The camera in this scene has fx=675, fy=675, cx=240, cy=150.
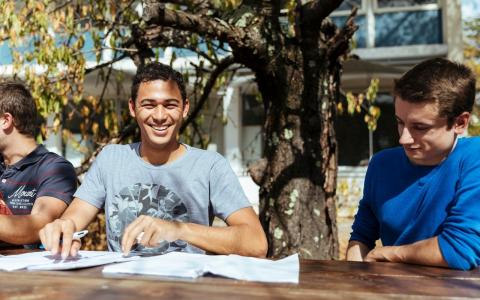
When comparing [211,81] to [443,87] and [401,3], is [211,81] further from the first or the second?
[401,3]

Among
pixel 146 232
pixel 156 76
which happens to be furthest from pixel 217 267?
pixel 156 76

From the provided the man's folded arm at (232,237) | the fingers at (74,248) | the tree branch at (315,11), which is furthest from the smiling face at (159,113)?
the tree branch at (315,11)

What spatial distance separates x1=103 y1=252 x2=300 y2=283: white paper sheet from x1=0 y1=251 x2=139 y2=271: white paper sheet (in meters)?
0.12

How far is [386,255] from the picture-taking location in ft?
7.29

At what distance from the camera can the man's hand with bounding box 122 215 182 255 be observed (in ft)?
6.80

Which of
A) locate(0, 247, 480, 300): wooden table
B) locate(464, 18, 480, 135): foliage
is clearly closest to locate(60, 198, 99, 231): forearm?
locate(0, 247, 480, 300): wooden table

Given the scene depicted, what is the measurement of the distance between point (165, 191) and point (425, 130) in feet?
3.63

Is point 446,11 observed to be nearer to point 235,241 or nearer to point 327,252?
point 327,252

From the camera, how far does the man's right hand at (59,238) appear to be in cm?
223

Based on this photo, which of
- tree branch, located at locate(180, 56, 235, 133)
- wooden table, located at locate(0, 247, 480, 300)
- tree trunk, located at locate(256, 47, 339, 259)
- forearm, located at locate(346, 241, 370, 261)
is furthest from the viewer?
tree branch, located at locate(180, 56, 235, 133)

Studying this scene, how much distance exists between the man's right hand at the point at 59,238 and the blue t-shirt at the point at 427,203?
1.06 meters

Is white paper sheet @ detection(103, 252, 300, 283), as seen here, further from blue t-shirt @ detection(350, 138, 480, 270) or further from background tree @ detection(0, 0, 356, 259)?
background tree @ detection(0, 0, 356, 259)

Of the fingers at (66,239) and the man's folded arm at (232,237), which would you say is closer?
the fingers at (66,239)

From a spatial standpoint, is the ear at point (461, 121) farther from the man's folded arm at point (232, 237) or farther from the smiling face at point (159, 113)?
the smiling face at point (159, 113)
